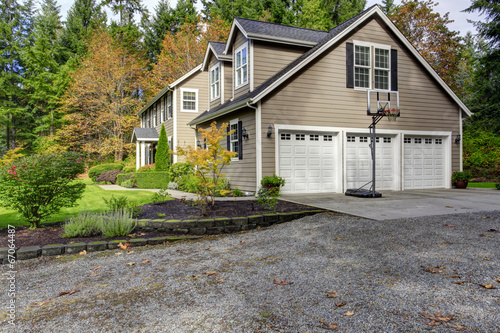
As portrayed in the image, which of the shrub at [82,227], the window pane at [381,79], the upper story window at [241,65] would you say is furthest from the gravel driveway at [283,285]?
the upper story window at [241,65]

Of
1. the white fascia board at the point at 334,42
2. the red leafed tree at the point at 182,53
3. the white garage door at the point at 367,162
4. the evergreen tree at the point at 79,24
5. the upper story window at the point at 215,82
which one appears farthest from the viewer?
the evergreen tree at the point at 79,24

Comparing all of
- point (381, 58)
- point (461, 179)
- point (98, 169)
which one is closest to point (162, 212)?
point (381, 58)

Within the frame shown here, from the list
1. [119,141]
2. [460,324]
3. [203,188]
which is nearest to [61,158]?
[203,188]

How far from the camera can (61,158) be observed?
609cm

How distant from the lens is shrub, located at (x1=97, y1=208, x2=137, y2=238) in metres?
5.63

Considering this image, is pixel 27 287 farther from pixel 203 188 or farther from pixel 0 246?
pixel 203 188

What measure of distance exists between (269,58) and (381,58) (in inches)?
163

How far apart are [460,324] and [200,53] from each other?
93.4ft

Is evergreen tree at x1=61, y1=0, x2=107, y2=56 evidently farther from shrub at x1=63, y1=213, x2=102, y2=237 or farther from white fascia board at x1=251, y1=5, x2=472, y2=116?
shrub at x1=63, y1=213, x2=102, y2=237

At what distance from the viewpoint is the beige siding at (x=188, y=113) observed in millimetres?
18531

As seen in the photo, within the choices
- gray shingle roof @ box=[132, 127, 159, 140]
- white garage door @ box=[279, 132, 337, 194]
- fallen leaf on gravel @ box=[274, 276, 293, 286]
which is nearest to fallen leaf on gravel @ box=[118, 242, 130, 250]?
fallen leaf on gravel @ box=[274, 276, 293, 286]

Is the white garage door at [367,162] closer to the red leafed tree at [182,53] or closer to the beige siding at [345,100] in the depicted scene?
the beige siding at [345,100]

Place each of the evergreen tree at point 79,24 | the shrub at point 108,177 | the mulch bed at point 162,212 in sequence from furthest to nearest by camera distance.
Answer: the evergreen tree at point 79,24, the shrub at point 108,177, the mulch bed at point 162,212

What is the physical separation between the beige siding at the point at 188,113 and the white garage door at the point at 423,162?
11.2 m
